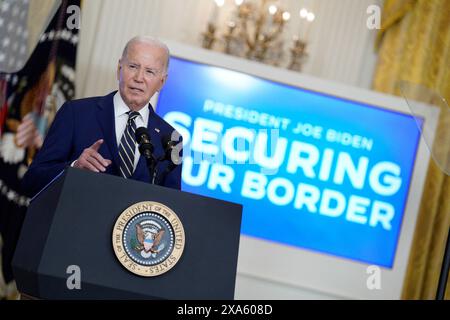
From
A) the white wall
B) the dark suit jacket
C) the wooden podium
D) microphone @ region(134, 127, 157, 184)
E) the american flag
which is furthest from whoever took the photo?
the white wall

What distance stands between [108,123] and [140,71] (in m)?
0.18

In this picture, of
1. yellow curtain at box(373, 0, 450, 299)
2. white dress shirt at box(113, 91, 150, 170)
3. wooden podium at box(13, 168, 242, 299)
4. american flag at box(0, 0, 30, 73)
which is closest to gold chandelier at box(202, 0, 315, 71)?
yellow curtain at box(373, 0, 450, 299)

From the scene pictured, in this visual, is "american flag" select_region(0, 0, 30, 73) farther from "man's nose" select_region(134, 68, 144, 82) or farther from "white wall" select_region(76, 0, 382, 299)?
"man's nose" select_region(134, 68, 144, 82)

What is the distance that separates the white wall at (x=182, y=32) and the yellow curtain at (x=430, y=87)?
0.65 meters

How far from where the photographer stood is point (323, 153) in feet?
13.8

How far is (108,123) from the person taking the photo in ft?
7.16

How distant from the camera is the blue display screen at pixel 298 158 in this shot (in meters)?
4.09

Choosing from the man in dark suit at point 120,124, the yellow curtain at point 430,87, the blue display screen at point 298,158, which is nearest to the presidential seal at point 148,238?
the man in dark suit at point 120,124

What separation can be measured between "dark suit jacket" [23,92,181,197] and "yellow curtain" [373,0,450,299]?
8.96ft

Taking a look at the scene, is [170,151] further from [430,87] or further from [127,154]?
[430,87]

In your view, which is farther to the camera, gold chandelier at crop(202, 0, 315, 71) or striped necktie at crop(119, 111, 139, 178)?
gold chandelier at crop(202, 0, 315, 71)

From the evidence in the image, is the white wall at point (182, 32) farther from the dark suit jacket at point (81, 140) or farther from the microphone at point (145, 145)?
the microphone at point (145, 145)

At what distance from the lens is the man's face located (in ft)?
7.09

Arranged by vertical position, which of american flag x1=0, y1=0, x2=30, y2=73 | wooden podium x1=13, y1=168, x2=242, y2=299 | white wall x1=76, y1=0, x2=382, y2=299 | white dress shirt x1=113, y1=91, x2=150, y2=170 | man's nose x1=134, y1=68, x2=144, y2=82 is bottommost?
wooden podium x1=13, y1=168, x2=242, y2=299
